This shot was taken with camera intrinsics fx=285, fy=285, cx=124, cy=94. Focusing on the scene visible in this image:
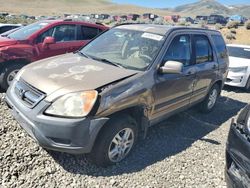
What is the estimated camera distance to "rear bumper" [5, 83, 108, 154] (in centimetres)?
308

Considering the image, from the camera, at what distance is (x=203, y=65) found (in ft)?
16.9

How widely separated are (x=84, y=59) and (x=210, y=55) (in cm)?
258

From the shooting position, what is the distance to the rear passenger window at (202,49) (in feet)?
16.5

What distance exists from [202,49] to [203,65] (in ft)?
1.02

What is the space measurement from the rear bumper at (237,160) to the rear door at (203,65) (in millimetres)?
2039

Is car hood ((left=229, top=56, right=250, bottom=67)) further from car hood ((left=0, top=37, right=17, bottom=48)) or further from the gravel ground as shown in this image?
car hood ((left=0, top=37, right=17, bottom=48))

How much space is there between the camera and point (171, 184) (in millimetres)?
3547

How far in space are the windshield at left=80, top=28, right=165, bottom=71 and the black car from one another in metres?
1.45

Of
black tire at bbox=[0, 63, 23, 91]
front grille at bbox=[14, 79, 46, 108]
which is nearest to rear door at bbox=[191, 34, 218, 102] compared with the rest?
front grille at bbox=[14, 79, 46, 108]

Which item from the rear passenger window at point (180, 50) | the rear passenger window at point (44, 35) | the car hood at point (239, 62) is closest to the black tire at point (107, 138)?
the rear passenger window at point (180, 50)

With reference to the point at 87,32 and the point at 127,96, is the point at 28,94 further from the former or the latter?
the point at 87,32

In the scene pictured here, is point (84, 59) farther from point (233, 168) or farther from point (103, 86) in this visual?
point (233, 168)

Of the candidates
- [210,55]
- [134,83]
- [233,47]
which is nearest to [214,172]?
[134,83]

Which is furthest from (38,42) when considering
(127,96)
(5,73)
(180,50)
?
(127,96)
